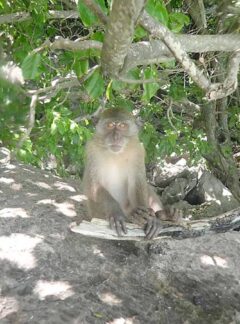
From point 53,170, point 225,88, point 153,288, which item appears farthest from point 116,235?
point 53,170

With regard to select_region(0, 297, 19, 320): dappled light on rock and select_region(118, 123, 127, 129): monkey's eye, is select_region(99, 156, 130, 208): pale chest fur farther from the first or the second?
select_region(0, 297, 19, 320): dappled light on rock

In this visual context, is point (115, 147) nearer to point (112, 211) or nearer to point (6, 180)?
point (112, 211)

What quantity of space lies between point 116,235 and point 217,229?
968 mm

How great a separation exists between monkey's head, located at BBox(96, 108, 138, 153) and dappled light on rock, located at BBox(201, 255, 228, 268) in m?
1.45

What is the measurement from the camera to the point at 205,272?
446 cm

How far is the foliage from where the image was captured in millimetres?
3004

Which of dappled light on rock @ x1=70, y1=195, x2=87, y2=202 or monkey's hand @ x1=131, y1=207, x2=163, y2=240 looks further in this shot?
dappled light on rock @ x1=70, y1=195, x2=87, y2=202

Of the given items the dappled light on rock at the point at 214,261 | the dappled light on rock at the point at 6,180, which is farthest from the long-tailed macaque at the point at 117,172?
the dappled light on rock at the point at 6,180

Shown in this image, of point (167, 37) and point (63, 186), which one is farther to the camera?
point (63, 186)

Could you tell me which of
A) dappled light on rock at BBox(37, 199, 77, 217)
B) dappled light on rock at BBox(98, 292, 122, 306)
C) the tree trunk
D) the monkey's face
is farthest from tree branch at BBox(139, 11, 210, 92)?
the tree trunk

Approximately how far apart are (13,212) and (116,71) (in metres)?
2.88

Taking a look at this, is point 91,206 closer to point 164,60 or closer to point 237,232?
Result: point 237,232

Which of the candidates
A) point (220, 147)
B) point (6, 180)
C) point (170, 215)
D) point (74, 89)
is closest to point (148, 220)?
point (170, 215)

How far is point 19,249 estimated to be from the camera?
14.7 feet
